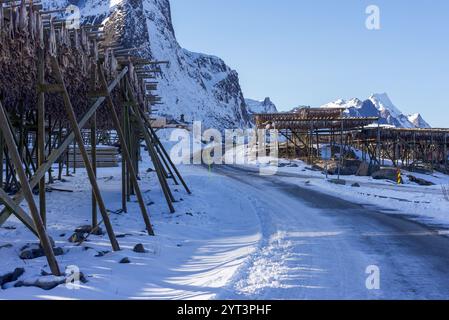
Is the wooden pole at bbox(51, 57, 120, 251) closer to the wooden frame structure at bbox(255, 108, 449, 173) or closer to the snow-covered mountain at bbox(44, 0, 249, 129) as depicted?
the wooden frame structure at bbox(255, 108, 449, 173)

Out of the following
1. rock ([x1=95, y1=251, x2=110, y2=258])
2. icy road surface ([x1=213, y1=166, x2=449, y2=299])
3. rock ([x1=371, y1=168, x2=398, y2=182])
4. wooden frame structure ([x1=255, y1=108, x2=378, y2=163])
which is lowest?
rock ([x1=371, y1=168, x2=398, y2=182])

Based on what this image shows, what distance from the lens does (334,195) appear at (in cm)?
1655

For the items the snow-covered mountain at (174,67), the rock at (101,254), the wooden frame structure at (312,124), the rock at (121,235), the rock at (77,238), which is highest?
the snow-covered mountain at (174,67)

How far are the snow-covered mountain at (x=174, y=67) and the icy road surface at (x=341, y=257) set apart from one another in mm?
69567

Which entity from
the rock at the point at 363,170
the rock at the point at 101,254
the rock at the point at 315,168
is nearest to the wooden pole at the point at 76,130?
the rock at the point at 101,254

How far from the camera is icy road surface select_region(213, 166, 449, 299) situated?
5324 mm

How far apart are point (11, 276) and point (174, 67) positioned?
10270 cm

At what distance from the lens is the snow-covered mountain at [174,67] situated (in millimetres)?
92000

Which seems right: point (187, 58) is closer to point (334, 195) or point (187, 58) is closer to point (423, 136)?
point (423, 136)

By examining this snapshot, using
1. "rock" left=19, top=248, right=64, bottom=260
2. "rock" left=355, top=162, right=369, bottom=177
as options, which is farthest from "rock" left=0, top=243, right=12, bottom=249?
"rock" left=355, top=162, right=369, bottom=177

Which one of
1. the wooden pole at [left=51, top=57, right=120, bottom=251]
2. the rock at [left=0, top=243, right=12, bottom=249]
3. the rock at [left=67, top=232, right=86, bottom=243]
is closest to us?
the wooden pole at [left=51, top=57, right=120, bottom=251]

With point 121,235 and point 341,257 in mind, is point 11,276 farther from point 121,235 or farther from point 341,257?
point 341,257

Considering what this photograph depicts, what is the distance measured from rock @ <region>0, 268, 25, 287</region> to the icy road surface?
2612 mm

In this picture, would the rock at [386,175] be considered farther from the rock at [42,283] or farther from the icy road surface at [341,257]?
the rock at [42,283]
